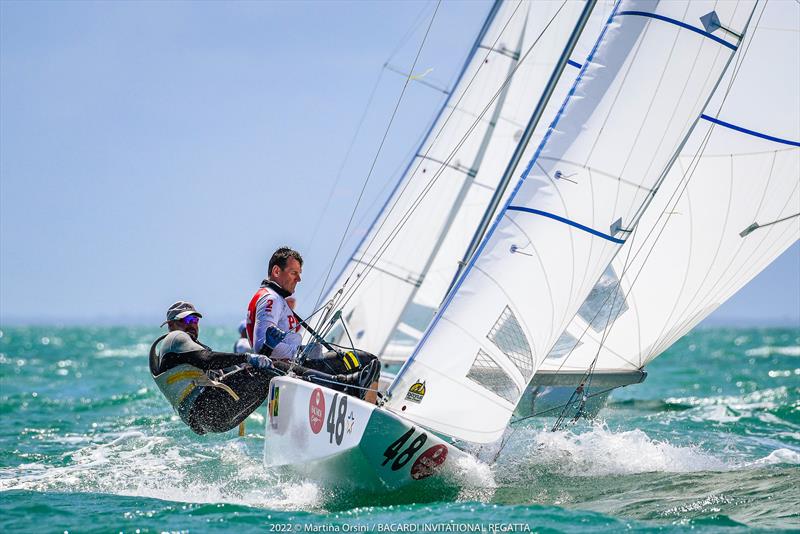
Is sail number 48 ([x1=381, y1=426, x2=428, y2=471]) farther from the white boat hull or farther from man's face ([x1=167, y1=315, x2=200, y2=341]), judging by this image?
man's face ([x1=167, y1=315, x2=200, y2=341])

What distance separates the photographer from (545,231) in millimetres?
5957

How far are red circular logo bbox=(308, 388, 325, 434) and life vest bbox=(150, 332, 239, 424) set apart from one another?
0.83 metres

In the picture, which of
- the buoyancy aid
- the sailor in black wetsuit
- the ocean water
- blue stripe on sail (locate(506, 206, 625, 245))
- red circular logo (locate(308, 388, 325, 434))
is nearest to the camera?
the ocean water

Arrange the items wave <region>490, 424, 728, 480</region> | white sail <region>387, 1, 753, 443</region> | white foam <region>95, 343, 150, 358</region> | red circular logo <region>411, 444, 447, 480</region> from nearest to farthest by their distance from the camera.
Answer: red circular logo <region>411, 444, 447, 480</region>, white sail <region>387, 1, 753, 443</region>, wave <region>490, 424, 728, 480</region>, white foam <region>95, 343, 150, 358</region>

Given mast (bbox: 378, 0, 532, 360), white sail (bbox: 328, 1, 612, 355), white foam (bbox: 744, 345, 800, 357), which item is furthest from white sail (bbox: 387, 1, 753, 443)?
white foam (bbox: 744, 345, 800, 357)

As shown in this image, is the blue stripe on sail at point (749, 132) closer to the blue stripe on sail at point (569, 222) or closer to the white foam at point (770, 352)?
the blue stripe on sail at point (569, 222)

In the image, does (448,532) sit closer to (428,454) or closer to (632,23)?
(428,454)

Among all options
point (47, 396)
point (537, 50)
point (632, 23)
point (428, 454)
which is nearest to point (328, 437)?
point (428, 454)

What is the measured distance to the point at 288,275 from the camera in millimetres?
6258

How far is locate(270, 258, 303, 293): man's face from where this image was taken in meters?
6.24

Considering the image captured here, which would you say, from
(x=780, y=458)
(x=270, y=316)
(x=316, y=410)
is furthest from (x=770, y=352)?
(x=316, y=410)

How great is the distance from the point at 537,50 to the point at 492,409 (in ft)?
18.4

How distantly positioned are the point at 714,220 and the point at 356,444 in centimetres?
381

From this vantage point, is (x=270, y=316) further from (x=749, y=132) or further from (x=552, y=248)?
(x=749, y=132)
